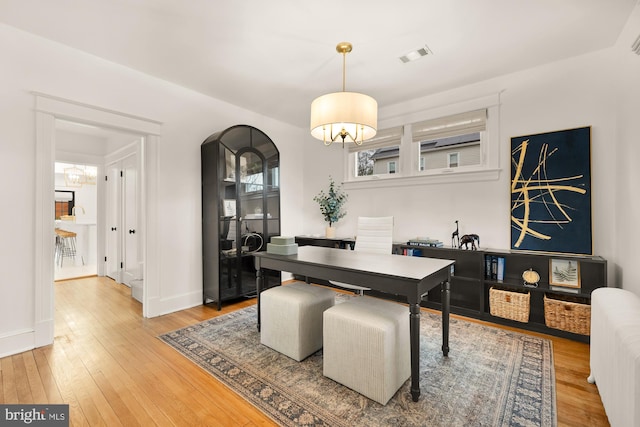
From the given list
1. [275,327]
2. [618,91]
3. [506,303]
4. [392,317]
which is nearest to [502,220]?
[506,303]

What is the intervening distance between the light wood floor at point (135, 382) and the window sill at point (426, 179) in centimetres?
178

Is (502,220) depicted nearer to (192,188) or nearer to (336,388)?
(336,388)

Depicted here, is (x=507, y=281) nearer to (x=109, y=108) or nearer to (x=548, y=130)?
(x=548, y=130)

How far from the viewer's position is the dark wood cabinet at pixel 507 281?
102 inches

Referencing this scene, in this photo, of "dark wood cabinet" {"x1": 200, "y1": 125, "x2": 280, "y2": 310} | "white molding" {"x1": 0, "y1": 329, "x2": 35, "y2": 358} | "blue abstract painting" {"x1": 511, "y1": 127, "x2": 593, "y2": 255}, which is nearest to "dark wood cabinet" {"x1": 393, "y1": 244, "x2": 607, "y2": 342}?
"blue abstract painting" {"x1": 511, "y1": 127, "x2": 593, "y2": 255}

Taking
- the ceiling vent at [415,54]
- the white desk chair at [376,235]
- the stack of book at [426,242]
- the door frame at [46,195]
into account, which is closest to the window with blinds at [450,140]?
the stack of book at [426,242]

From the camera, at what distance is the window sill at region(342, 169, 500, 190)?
3.32m

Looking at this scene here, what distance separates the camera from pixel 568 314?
8.51ft

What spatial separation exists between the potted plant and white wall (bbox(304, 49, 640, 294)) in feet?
1.95

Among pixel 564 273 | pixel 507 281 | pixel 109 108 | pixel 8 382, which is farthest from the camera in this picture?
pixel 507 281

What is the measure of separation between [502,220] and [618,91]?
149 centimetres

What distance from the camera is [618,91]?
2584mm

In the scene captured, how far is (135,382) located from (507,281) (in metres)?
3.45

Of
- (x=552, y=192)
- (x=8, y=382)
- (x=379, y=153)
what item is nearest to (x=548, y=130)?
(x=552, y=192)
